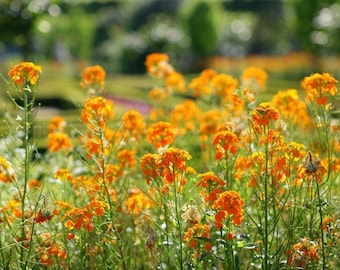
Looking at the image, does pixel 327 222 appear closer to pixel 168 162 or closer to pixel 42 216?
pixel 168 162

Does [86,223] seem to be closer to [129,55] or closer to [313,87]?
[313,87]

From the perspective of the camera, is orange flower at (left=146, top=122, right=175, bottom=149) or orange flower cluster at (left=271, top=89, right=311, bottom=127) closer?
orange flower at (left=146, top=122, right=175, bottom=149)

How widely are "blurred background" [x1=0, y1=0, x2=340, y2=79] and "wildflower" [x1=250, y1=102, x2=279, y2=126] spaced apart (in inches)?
278

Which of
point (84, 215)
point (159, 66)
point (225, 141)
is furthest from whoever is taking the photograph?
point (159, 66)

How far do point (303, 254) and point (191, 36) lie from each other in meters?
23.1

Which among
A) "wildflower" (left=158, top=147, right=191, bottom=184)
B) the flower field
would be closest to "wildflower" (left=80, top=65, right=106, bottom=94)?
the flower field

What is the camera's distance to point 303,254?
3158mm

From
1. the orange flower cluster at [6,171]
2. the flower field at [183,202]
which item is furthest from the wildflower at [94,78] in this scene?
the orange flower cluster at [6,171]

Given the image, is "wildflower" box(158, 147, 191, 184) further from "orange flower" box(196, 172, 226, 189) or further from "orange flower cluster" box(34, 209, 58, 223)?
"orange flower cluster" box(34, 209, 58, 223)

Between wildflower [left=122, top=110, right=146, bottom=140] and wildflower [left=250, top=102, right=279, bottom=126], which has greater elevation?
wildflower [left=122, top=110, right=146, bottom=140]

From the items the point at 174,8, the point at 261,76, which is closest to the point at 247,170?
the point at 261,76

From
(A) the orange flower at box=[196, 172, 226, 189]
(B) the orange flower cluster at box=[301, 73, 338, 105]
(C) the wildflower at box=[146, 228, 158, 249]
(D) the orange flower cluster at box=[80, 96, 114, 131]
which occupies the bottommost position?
(C) the wildflower at box=[146, 228, 158, 249]

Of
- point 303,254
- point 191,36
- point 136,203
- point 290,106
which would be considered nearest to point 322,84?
point 290,106

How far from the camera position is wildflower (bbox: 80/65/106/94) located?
14.7 feet
